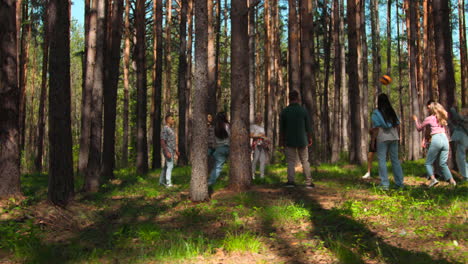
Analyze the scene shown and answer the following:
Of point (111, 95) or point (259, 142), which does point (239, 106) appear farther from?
point (111, 95)

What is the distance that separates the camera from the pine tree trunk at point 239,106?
28.6 ft

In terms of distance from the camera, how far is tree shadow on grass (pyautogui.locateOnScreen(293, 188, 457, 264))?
14.2ft

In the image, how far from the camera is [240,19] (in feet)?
29.5

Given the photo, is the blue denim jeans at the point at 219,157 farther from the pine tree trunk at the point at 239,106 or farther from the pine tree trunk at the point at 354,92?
the pine tree trunk at the point at 354,92

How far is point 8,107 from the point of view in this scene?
9008mm

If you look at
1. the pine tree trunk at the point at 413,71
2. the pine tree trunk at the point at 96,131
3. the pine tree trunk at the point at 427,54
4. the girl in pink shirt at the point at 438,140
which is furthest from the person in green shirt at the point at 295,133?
the pine tree trunk at the point at 427,54

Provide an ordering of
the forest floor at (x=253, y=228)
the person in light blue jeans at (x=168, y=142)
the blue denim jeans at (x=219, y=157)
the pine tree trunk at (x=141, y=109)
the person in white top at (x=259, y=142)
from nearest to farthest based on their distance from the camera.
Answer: the forest floor at (x=253, y=228)
the blue denim jeans at (x=219, y=157)
the person in light blue jeans at (x=168, y=142)
the person in white top at (x=259, y=142)
the pine tree trunk at (x=141, y=109)

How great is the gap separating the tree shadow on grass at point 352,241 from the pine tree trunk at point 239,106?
2.24 metres

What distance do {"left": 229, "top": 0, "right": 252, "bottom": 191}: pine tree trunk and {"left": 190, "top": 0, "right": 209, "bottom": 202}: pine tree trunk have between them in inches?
38.8

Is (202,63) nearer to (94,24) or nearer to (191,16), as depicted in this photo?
(94,24)

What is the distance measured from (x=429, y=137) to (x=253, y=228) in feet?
17.4

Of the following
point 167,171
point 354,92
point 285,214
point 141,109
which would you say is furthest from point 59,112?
point 354,92

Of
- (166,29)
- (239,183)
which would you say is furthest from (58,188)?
(166,29)

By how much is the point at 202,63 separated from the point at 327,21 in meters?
21.5
